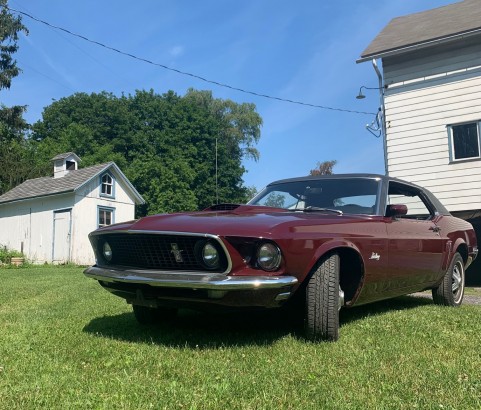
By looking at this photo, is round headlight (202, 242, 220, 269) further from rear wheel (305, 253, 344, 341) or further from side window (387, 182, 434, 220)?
side window (387, 182, 434, 220)

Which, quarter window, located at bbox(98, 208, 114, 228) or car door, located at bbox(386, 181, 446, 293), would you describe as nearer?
car door, located at bbox(386, 181, 446, 293)

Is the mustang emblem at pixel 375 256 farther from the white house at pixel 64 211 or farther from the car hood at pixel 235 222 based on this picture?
the white house at pixel 64 211

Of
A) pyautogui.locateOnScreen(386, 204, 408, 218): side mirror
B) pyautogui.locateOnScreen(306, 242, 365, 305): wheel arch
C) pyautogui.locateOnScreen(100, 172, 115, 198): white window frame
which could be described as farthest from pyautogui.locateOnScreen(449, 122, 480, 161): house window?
pyautogui.locateOnScreen(100, 172, 115, 198): white window frame

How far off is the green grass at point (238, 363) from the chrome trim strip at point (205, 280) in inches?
18.5

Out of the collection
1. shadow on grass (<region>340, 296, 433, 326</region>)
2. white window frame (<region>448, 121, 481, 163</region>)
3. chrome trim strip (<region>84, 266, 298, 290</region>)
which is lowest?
shadow on grass (<region>340, 296, 433, 326</region>)

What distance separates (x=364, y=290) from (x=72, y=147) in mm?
40409

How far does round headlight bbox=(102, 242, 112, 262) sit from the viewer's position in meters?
3.90

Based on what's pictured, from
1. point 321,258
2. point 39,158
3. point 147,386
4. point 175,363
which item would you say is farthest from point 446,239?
point 39,158

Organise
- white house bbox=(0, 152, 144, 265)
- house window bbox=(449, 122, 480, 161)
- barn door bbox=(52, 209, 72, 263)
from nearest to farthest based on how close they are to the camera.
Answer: house window bbox=(449, 122, 480, 161)
barn door bbox=(52, 209, 72, 263)
white house bbox=(0, 152, 144, 265)

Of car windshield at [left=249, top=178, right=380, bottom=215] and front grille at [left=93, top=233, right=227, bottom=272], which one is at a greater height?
car windshield at [left=249, top=178, right=380, bottom=215]

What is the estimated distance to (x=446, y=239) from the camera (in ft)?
17.5

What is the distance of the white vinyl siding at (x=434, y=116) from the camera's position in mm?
10750

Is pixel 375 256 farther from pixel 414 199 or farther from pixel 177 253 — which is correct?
pixel 414 199

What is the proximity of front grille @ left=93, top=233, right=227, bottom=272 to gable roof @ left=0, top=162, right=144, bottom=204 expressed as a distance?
1823 cm
